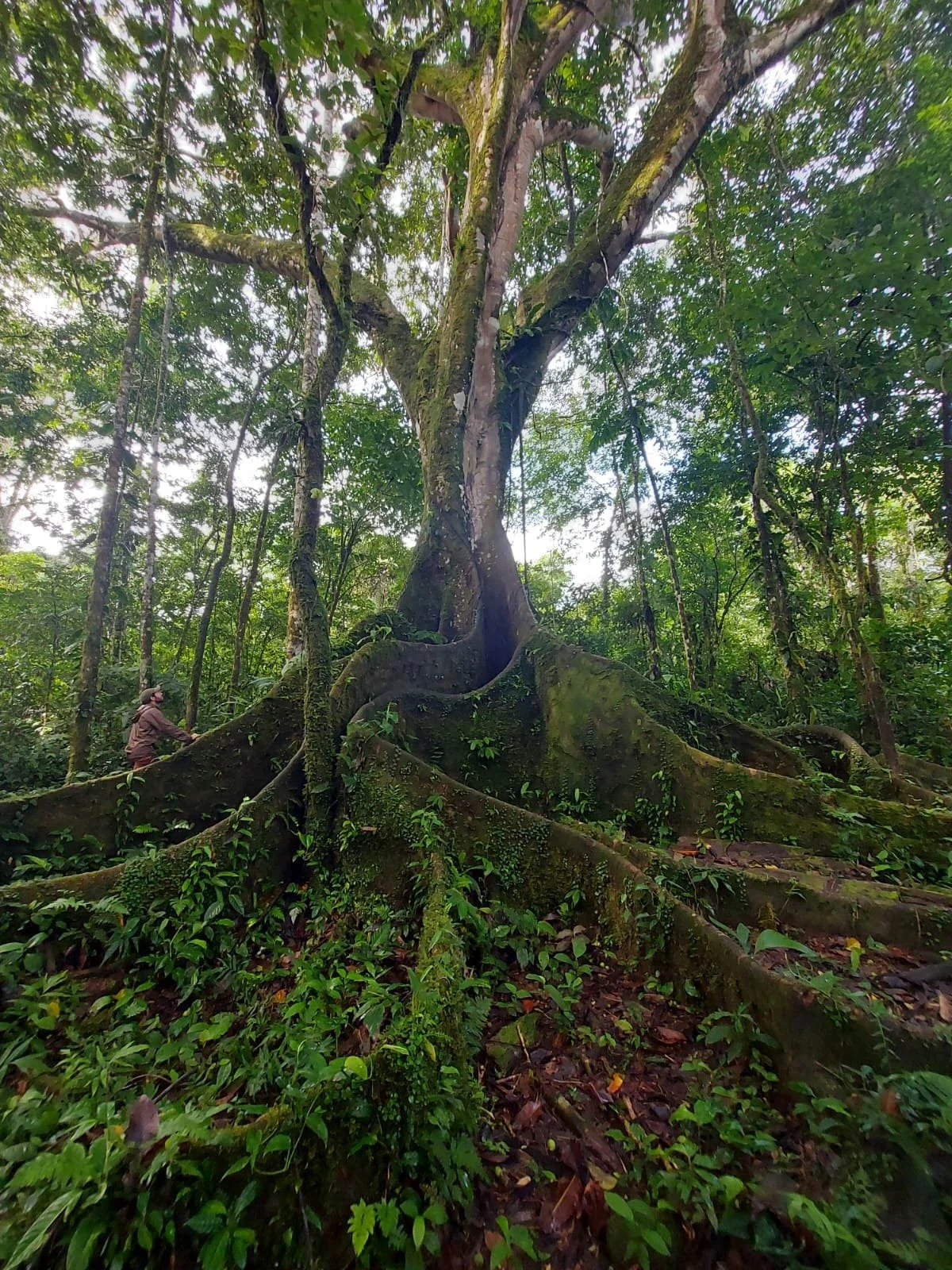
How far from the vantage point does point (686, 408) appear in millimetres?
A: 11711

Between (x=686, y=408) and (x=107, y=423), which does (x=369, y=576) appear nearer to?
(x=107, y=423)

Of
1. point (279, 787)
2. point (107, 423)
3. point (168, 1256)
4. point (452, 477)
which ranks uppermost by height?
point (107, 423)

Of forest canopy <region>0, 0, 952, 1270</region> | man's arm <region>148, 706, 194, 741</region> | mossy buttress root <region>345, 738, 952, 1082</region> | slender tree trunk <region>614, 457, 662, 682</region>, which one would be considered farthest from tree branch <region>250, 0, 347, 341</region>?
slender tree trunk <region>614, 457, 662, 682</region>

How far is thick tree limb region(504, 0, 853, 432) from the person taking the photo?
22.8 feet

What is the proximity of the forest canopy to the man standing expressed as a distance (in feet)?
0.50

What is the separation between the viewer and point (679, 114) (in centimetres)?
719

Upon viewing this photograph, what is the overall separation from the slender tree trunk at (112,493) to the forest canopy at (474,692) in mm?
61

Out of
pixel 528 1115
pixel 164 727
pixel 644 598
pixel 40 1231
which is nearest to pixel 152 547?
pixel 164 727

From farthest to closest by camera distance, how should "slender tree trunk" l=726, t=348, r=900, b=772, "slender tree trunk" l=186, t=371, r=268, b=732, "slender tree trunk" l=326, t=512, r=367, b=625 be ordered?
1. "slender tree trunk" l=326, t=512, r=367, b=625
2. "slender tree trunk" l=186, t=371, r=268, b=732
3. "slender tree trunk" l=726, t=348, r=900, b=772

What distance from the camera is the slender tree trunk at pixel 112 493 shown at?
5.69 metres

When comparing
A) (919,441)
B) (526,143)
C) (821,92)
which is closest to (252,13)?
(526,143)

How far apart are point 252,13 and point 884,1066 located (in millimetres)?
6805

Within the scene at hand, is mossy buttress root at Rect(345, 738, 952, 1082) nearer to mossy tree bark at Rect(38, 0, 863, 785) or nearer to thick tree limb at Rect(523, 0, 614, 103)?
mossy tree bark at Rect(38, 0, 863, 785)

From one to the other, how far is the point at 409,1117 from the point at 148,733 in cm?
527
